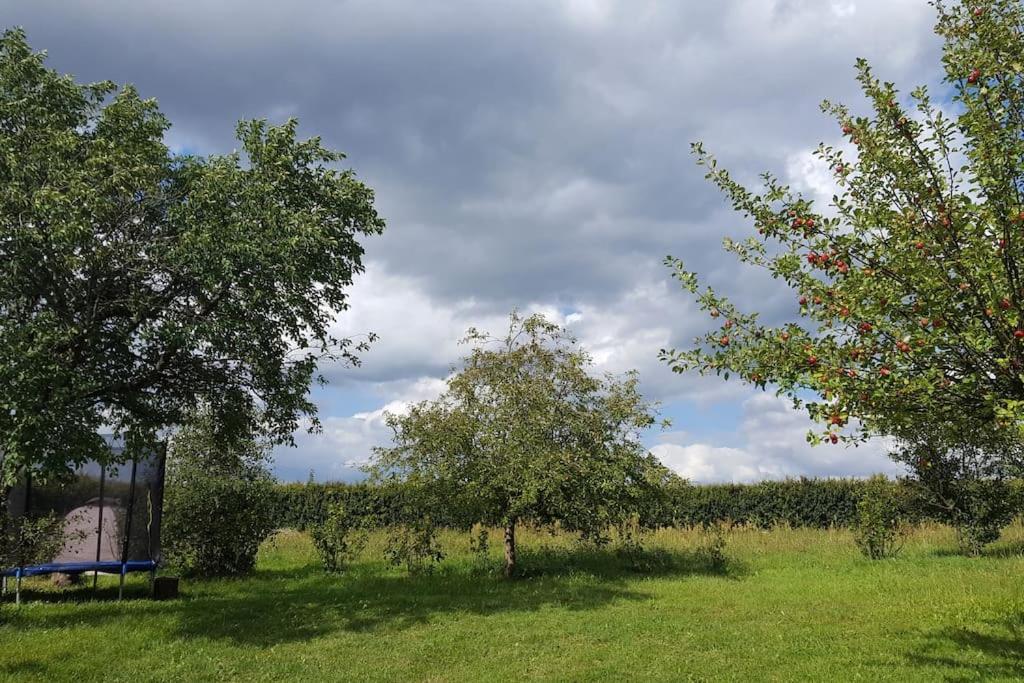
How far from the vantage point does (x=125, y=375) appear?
14328mm

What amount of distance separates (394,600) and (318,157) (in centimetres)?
944

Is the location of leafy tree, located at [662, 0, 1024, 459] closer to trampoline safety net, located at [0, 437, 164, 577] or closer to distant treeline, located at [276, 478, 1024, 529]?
trampoline safety net, located at [0, 437, 164, 577]

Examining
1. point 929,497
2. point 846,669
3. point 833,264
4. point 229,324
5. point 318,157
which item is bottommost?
point 846,669

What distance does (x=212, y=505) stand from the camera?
60.4 ft

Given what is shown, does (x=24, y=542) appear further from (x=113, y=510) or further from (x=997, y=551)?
(x=997, y=551)

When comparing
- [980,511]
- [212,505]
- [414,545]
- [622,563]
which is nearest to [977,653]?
[622,563]

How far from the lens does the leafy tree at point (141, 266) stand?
38.7 feet

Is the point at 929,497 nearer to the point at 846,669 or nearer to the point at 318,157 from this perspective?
the point at 846,669

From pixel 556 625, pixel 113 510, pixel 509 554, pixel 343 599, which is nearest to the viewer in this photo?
pixel 556 625

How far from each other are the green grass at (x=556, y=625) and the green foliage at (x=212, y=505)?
85 cm

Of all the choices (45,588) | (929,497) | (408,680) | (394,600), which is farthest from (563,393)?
(45,588)

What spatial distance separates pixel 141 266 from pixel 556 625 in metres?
9.87

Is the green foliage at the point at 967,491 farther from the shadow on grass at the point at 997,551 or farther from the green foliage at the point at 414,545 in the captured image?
the green foliage at the point at 414,545

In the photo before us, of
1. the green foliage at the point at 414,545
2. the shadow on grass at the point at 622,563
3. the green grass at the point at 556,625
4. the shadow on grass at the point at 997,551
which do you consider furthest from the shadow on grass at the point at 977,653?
the green foliage at the point at 414,545
